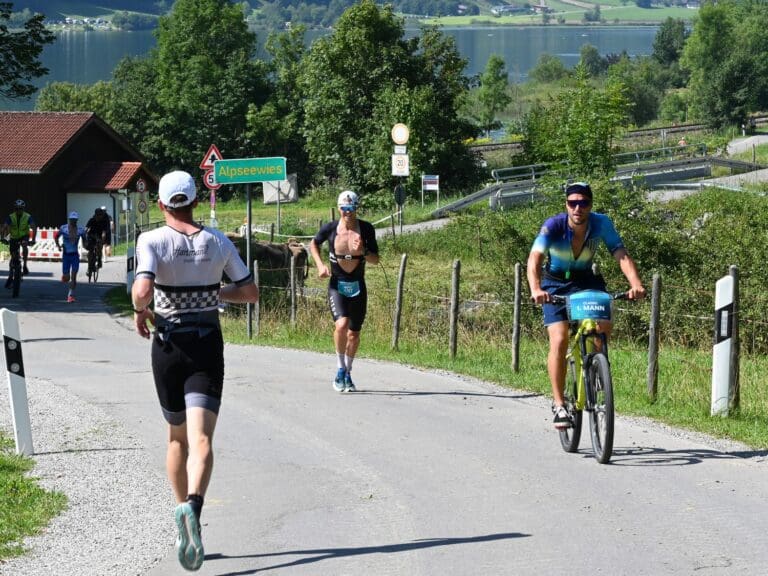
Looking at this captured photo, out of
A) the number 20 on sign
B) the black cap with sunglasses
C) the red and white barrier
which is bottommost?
the red and white barrier

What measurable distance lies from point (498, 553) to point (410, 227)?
44225 mm

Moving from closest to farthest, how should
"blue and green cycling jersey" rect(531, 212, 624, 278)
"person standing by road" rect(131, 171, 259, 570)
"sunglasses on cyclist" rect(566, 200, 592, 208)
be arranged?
1. "person standing by road" rect(131, 171, 259, 570)
2. "sunglasses on cyclist" rect(566, 200, 592, 208)
3. "blue and green cycling jersey" rect(531, 212, 624, 278)

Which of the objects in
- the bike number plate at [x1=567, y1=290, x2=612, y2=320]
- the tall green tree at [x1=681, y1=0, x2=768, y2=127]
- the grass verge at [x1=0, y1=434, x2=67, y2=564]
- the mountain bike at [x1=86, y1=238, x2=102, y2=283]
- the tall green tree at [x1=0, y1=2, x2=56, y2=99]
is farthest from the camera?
the tall green tree at [x1=681, y1=0, x2=768, y2=127]

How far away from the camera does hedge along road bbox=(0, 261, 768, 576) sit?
6605 millimetres

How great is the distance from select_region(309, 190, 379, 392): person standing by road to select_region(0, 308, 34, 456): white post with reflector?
3.31m

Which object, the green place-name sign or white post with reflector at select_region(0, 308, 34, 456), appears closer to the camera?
white post with reflector at select_region(0, 308, 34, 456)

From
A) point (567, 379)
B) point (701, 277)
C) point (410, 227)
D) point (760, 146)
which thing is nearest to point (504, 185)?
point (410, 227)

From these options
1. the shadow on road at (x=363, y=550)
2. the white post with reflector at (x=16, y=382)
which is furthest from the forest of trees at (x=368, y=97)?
the shadow on road at (x=363, y=550)

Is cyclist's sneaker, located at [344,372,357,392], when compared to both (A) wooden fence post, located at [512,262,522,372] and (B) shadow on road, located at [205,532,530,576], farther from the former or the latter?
(B) shadow on road, located at [205,532,530,576]

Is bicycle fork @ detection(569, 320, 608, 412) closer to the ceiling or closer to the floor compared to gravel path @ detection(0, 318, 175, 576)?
closer to the ceiling

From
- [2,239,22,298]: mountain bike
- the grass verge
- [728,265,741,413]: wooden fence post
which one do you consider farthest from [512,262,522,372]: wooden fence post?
[2,239,22,298]: mountain bike

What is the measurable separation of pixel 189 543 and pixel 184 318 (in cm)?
115

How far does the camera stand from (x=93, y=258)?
32594mm

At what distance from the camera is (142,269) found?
261 inches
